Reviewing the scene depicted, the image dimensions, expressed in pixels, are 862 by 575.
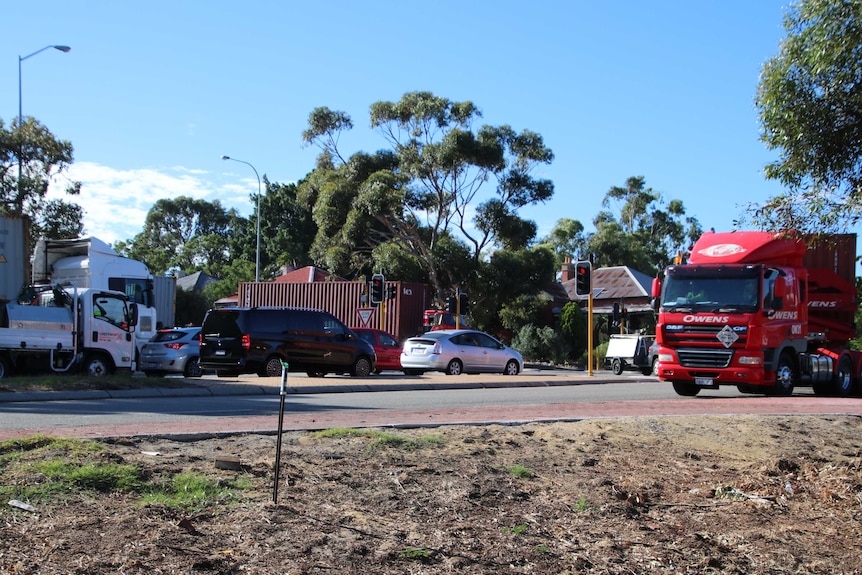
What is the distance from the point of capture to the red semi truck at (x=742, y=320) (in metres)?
16.8

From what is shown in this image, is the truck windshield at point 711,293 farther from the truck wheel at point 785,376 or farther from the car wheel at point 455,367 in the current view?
the car wheel at point 455,367

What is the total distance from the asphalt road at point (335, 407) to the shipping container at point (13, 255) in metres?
4.86

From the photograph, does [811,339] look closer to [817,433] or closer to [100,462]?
[817,433]

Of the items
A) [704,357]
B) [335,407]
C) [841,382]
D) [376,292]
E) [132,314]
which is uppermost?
[376,292]

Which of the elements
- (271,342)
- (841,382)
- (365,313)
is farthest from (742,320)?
(365,313)

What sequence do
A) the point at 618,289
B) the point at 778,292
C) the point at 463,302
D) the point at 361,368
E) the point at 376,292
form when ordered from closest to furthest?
the point at 778,292 < the point at 361,368 < the point at 376,292 < the point at 463,302 < the point at 618,289

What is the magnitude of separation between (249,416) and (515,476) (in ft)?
16.4

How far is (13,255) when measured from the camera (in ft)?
63.1

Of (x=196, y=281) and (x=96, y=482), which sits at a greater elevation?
(x=196, y=281)

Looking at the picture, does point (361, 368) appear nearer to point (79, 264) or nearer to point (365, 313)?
point (79, 264)

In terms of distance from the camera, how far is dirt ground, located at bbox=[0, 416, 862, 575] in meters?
5.16

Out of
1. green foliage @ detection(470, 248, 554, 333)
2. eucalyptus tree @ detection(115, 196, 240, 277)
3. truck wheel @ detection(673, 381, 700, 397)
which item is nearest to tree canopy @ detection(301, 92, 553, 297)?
green foliage @ detection(470, 248, 554, 333)

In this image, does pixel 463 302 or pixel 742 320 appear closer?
pixel 742 320

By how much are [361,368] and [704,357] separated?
31.0 feet
